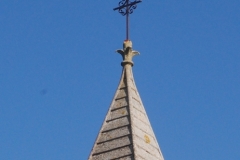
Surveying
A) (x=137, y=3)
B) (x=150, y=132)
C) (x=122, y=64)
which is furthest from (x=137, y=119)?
(x=137, y=3)

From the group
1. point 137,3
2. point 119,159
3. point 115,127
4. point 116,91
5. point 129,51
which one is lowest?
point 119,159

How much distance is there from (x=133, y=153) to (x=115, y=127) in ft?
4.14

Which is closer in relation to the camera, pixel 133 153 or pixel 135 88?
pixel 133 153

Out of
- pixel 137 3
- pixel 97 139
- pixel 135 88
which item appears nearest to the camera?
pixel 97 139

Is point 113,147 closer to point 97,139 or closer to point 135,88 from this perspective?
point 97,139

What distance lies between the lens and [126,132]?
17.2 m

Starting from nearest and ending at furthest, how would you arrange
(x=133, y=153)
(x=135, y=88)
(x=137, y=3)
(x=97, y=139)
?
(x=133, y=153) → (x=97, y=139) → (x=135, y=88) → (x=137, y=3)

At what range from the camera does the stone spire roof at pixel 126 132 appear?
16.8 metres

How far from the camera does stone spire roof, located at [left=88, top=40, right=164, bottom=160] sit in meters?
16.8

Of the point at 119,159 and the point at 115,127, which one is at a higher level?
the point at 115,127

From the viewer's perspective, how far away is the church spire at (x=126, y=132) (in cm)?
1681

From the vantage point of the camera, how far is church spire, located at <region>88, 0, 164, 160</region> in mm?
16812

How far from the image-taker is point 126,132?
17219 millimetres

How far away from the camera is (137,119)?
58.1 feet
